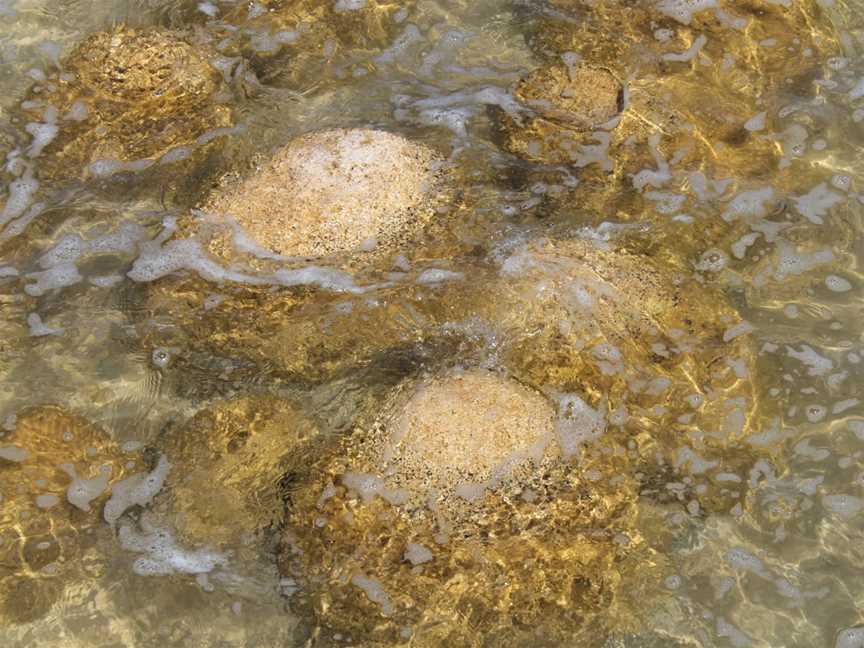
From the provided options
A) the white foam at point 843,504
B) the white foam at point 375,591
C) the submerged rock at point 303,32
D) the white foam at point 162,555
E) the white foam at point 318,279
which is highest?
the submerged rock at point 303,32

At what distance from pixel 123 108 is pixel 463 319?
6.41ft

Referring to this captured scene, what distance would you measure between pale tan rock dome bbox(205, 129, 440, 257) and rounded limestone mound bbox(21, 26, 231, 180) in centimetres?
49

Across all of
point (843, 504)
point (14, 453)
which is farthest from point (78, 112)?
→ point (843, 504)

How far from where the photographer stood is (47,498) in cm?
299

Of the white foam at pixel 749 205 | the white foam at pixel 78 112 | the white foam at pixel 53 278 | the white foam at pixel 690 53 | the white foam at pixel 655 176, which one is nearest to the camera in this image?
the white foam at pixel 53 278

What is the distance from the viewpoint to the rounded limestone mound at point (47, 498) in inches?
112

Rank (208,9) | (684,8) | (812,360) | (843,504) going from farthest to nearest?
(208,9), (684,8), (812,360), (843,504)

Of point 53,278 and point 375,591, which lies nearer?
point 375,591

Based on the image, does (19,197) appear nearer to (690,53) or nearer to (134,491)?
(134,491)

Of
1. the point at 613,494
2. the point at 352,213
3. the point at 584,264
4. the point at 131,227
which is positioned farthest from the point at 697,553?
the point at 131,227

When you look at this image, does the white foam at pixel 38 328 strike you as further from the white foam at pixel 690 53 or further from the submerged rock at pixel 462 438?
the white foam at pixel 690 53

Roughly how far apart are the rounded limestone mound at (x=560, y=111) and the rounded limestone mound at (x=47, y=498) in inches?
84.6

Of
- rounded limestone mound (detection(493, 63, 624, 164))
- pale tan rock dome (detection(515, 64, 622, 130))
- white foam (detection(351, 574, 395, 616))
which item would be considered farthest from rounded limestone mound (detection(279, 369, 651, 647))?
pale tan rock dome (detection(515, 64, 622, 130))


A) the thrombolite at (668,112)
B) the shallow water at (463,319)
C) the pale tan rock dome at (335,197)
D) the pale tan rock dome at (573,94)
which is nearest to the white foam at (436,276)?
the shallow water at (463,319)
